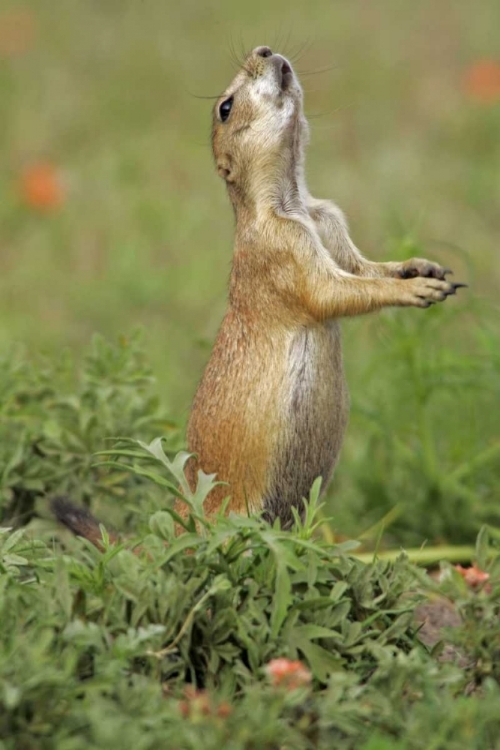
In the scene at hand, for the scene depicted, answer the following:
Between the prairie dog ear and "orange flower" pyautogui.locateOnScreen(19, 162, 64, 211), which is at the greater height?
"orange flower" pyautogui.locateOnScreen(19, 162, 64, 211)

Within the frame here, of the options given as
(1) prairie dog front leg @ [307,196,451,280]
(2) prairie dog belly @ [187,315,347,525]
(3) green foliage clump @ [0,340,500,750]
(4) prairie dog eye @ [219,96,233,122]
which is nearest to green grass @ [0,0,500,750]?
(3) green foliage clump @ [0,340,500,750]

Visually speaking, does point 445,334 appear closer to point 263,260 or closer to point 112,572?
point 263,260

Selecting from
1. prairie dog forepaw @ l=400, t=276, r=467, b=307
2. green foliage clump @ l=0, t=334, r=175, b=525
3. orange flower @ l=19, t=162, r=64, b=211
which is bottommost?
green foliage clump @ l=0, t=334, r=175, b=525

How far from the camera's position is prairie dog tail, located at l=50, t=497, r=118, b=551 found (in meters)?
4.04

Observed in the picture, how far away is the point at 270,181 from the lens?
4.16 meters

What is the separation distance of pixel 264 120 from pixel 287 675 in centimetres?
211

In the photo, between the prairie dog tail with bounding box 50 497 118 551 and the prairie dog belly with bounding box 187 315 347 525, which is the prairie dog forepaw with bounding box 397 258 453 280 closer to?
the prairie dog belly with bounding box 187 315 347 525

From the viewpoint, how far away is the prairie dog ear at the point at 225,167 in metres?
4.30

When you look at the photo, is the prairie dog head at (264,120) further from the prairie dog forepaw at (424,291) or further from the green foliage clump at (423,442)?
the green foliage clump at (423,442)

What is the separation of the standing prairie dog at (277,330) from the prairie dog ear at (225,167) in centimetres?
10

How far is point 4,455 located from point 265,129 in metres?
1.53

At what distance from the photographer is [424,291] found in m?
3.83

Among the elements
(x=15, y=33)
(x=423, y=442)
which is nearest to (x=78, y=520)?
(x=423, y=442)

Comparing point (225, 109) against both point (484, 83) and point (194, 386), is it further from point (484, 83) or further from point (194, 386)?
point (484, 83)
